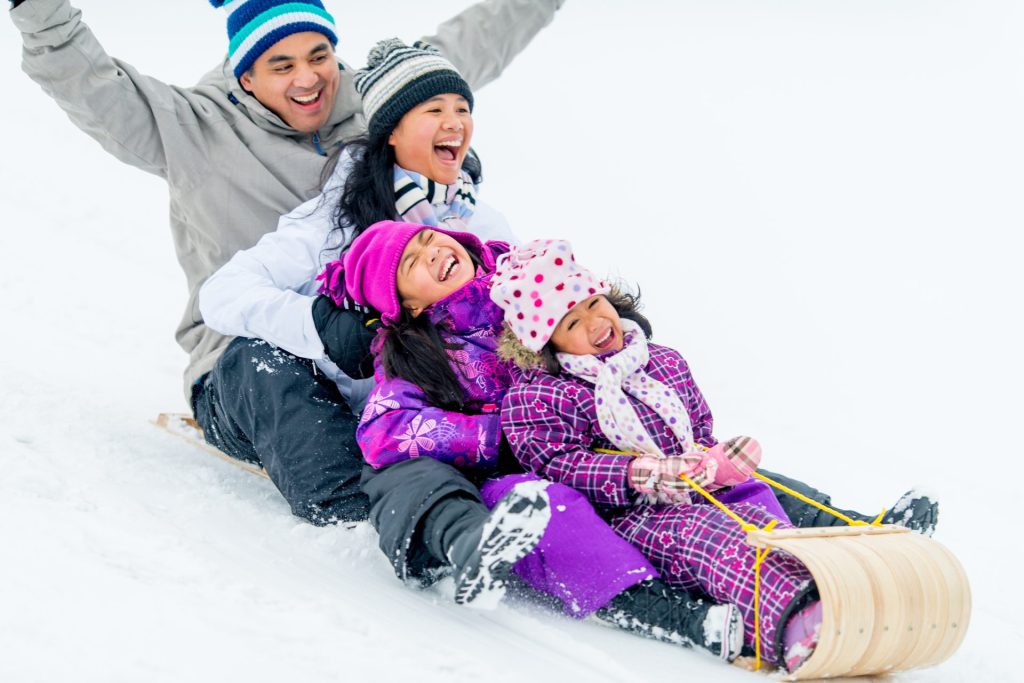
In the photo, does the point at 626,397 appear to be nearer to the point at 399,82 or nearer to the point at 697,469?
the point at 697,469

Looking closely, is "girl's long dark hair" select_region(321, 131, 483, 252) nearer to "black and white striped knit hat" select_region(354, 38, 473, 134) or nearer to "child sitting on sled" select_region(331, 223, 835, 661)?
"black and white striped knit hat" select_region(354, 38, 473, 134)

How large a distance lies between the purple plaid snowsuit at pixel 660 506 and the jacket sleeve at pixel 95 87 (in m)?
1.26

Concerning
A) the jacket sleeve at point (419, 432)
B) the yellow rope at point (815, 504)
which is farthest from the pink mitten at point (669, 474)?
the jacket sleeve at point (419, 432)

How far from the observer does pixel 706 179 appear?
7.39 meters

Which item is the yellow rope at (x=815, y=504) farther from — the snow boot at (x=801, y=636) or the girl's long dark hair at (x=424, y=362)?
the girl's long dark hair at (x=424, y=362)

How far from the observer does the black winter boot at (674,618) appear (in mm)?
1729

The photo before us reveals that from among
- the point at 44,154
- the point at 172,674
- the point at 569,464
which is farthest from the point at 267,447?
the point at 44,154

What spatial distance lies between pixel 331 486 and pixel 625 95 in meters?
7.05

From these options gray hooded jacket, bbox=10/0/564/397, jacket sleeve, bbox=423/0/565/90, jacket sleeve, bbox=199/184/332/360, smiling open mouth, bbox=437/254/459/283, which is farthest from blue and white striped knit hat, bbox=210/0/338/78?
smiling open mouth, bbox=437/254/459/283

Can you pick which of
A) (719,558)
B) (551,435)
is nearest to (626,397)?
(551,435)

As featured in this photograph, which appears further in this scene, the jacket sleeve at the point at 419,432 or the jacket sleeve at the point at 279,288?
the jacket sleeve at the point at 279,288

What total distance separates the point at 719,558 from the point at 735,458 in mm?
193

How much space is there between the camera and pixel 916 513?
197 cm

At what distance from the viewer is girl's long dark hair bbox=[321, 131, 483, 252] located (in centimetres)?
255
